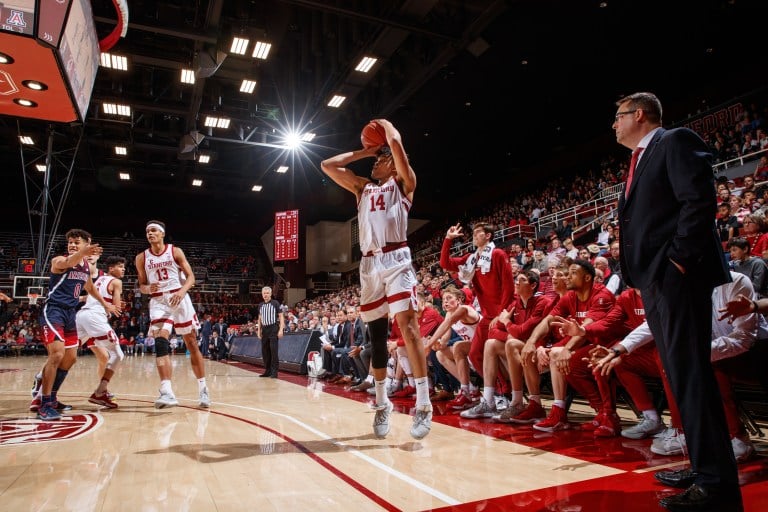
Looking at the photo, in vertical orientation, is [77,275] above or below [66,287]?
above

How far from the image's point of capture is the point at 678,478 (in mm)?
2199

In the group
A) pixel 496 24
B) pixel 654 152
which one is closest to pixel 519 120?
pixel 496 24

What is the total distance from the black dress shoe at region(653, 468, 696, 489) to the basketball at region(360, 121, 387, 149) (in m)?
2.64

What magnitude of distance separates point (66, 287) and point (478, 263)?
4.15 meters

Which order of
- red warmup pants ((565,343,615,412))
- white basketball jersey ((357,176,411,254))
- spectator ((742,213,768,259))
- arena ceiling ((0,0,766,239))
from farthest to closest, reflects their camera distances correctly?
arena ceiling ((0,0,766,239)) < spectator ((742,213,768,259)) < red warmup pants ((565,343,615,412)) < white basketball jersey ((357,176,411,254))

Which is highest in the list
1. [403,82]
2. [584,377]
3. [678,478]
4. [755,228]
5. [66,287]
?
[403,82]

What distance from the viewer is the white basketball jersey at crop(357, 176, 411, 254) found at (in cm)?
354

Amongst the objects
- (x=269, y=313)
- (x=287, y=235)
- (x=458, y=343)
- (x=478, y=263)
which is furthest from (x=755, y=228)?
(x=287, y=235)

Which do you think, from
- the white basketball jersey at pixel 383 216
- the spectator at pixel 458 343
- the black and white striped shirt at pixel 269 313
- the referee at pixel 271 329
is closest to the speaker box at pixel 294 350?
the referee at pixel 271 329

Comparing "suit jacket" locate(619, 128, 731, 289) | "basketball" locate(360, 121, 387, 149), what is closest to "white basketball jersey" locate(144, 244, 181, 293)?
"basketball" locate(360, 121, 387, 149)

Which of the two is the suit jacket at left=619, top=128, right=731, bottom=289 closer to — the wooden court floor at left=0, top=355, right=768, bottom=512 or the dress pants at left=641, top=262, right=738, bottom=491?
the dress pants at left=641, top=262, right=738, bottom=491

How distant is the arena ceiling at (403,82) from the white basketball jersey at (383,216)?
8.06 m

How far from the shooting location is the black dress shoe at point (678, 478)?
2.18 metres

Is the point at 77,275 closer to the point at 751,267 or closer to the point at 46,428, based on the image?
the point at 46,428
